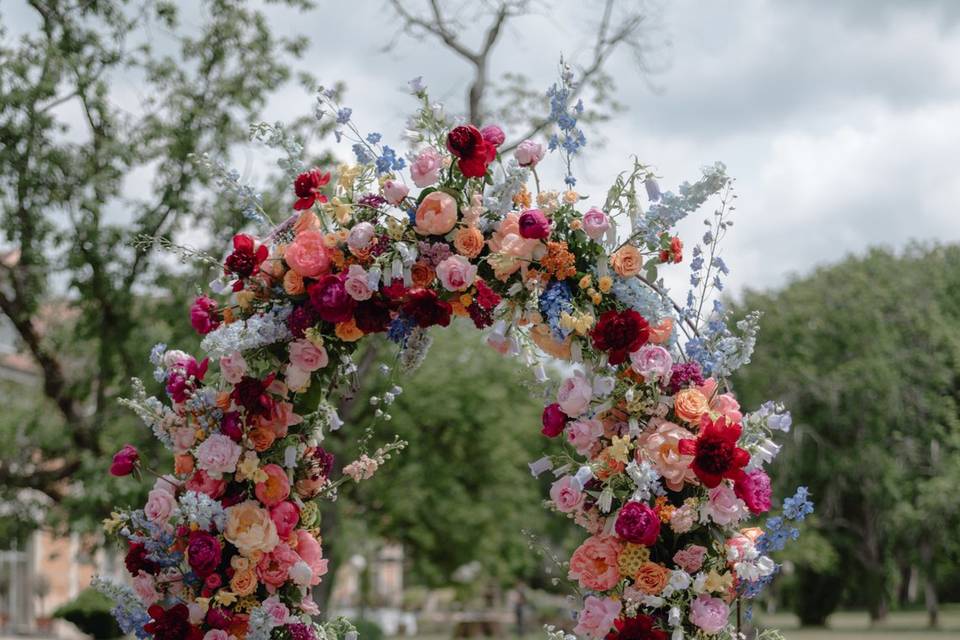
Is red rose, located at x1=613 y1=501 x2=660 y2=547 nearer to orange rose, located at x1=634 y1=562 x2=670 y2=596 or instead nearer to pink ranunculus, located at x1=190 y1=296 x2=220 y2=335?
orange rose, located at x1=634 y1=562 x2=670 y2=596

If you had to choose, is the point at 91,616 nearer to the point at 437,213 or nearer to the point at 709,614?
the point at 437,213

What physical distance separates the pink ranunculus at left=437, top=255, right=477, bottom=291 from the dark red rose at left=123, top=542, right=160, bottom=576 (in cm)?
165

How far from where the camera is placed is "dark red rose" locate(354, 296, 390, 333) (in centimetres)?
457

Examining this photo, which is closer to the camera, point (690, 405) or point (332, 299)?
point (690, 405)

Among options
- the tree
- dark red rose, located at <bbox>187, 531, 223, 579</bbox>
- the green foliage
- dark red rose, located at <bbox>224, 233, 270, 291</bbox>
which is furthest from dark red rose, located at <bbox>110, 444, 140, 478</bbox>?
the tree

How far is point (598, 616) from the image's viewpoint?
427 cm

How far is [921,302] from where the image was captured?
30828mm

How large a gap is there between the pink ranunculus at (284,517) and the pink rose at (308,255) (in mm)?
940

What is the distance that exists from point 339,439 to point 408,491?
332 inches

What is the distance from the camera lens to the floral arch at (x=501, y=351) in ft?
13.9

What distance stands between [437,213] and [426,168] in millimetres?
183

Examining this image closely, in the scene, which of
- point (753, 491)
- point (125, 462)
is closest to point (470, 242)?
point (753, 491)

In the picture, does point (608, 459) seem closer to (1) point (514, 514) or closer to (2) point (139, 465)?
(2) point (139, 465)

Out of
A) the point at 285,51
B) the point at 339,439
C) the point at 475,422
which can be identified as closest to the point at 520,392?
the point at 475,422
